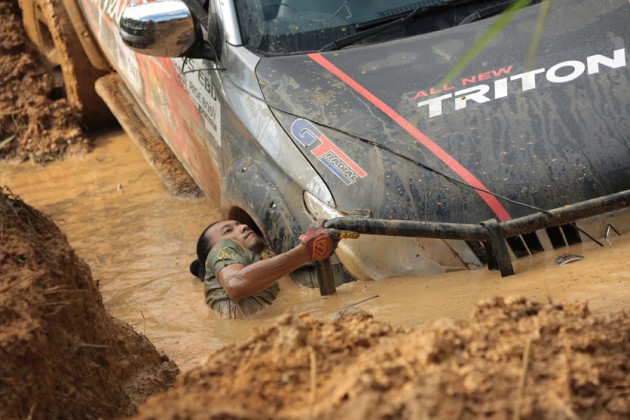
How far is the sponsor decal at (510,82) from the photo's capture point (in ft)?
13.4

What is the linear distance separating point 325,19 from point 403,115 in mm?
738

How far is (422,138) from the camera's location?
156 inches

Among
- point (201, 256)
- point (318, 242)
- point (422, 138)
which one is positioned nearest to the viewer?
point (318, 242)

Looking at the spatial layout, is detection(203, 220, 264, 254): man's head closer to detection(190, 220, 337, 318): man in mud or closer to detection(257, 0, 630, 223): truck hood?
detection(190, 220, 337, 318): man in mud

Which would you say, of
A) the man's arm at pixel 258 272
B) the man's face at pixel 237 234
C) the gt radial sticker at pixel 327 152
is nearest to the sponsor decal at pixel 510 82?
the gt radial sticker at pixel 327 152

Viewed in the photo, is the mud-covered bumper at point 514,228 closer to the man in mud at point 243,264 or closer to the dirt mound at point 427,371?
the man in mud at point 243,264

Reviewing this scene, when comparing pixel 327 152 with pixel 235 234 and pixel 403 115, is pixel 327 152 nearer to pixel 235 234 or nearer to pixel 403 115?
pixel 403 115

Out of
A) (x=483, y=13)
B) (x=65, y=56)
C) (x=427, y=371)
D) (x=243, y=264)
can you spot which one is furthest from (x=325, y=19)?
(x=65, y=56)

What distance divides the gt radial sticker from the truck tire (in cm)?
365

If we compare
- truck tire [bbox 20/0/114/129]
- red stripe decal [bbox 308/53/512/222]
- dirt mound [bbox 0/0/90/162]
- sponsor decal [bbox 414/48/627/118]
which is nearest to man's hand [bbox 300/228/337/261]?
red stripe decal [bbox 308/53/512/222]

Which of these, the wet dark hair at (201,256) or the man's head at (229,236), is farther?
the wet dark hair at (201,256)

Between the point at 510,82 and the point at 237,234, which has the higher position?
the point at 510,82

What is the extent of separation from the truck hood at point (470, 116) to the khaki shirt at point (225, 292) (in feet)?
2.19

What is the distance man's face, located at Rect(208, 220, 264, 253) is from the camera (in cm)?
460
